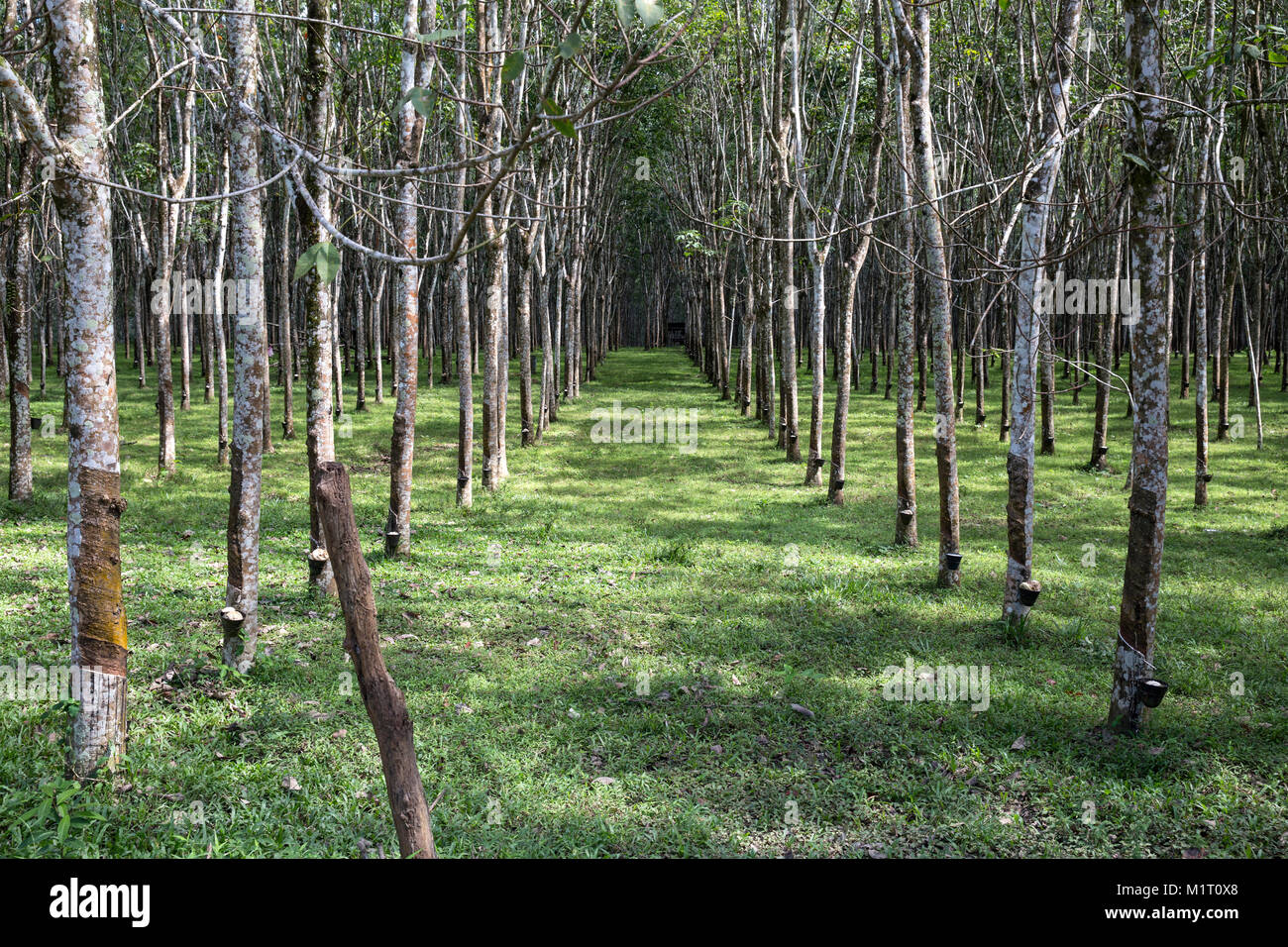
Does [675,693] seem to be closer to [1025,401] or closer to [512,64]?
[1025,401]

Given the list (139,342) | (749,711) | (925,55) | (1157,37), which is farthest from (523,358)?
(139,342)

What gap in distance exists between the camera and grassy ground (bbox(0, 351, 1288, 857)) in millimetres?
4602

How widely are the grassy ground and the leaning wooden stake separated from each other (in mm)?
1053

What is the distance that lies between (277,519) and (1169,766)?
10503 mm

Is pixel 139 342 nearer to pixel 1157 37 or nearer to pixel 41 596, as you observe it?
pixel 41 596

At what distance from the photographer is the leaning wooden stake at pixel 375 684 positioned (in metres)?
3.33

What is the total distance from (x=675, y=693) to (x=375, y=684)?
342 centimetres

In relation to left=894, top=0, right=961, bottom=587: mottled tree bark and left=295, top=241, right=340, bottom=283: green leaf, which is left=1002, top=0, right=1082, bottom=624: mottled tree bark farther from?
left=295, top=241, right=340, bottom=283: green leaf

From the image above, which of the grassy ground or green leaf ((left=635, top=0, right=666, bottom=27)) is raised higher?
green leaf ((left=635, top=0, right=666, bottom=27))

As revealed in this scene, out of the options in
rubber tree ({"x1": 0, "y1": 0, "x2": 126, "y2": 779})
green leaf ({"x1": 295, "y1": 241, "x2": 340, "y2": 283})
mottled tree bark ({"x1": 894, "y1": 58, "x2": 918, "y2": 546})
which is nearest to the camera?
green leaf ({"x1": 295, "y1": 241, "x2": 340, "y2": 283})

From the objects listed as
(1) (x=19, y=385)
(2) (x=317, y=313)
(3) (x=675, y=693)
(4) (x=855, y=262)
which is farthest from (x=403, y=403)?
(4) (x=855, y=262)

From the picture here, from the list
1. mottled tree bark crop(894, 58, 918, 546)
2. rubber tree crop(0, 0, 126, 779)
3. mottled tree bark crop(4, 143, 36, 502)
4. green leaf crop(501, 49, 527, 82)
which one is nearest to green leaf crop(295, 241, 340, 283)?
green leaf crop(501, 49, 527, 82)

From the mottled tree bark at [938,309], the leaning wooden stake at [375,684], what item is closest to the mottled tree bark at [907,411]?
the mottled tree bark at [938,309]

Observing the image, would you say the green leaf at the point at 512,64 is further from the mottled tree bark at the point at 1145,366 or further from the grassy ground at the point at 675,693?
the mottled tree bark at the point at 1145,366
